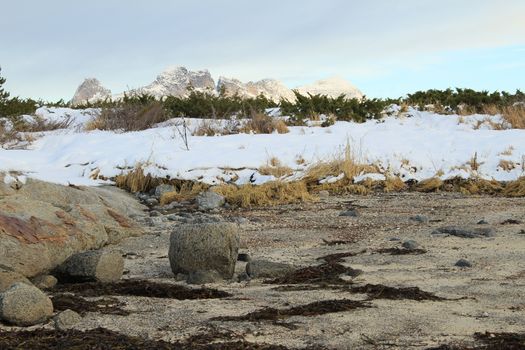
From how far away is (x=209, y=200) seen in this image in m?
11.2

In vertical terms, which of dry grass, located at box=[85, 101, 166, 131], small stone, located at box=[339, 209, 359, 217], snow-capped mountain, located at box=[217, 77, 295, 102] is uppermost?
snow-capped mountain, located at box=[217, 77, 295, 102]

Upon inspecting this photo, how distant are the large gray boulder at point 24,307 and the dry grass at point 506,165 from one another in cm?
1013

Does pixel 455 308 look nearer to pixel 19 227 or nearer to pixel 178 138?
pixel 19 227

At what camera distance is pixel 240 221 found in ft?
31.1

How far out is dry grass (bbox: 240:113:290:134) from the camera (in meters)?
16.5

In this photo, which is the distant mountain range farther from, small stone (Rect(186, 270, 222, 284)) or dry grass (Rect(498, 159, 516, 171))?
small stone (Rect(186, 270, 222, 284))

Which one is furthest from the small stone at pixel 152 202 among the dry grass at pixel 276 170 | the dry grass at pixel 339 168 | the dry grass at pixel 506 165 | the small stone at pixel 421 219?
the dry grass at pixel 506 165

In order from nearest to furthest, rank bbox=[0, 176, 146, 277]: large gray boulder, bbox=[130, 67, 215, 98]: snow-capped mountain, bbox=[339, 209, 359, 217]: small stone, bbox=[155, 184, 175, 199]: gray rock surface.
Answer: bbox=[0, 176, 146, 277]: large gray boulder < bbox=[339, 209, 359, 217]: small stone < bbox=[155, 184, 175, 199]: gray rock surface < bbox=[130, 67, 215, 98]: snow-capped mountain

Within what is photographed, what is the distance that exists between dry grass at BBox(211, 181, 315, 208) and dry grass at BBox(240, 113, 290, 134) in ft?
15.3

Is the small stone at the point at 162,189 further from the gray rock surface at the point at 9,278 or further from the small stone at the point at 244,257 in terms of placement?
the gray rock surface at the point at 9,278

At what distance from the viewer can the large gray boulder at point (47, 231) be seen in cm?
Result: 568

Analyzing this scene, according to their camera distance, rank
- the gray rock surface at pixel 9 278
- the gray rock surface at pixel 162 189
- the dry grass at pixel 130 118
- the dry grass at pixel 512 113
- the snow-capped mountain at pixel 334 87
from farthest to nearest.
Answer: the snow-capped mountain at pixel 334 87
the dry grass at pixel 130 118
the dry grass at pixel 512 113
the gray rock surface at pixel 162 189
the gray rock surface at pixel 9 278

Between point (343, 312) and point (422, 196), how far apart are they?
7411 millimetres

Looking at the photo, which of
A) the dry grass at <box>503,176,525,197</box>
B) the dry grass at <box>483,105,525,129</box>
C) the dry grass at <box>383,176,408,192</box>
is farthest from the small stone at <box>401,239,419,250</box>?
the dry grass at <box>483,105,525,129</box>
